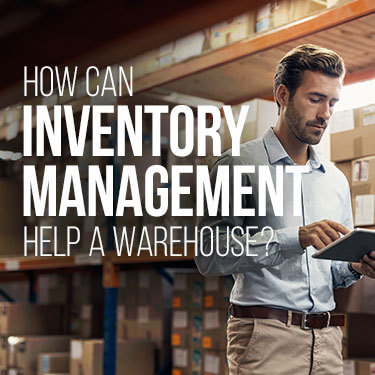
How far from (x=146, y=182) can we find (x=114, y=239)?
1.28 feet

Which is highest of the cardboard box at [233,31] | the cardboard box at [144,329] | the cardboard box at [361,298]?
the cardboard box at [233,31]

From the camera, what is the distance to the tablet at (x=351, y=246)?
4.04 feet

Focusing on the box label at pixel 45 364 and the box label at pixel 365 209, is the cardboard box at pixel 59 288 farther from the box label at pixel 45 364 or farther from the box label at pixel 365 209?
the box label at pixel 365 209

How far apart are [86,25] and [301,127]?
1325 millimetres

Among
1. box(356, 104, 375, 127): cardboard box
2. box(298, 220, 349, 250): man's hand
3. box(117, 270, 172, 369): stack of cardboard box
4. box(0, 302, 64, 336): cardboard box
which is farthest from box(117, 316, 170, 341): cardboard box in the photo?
box(298, 220, 349, 250): man's hand

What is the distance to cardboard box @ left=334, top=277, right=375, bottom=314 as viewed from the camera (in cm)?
214

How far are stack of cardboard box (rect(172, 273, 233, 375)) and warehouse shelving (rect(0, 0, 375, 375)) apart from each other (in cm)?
25

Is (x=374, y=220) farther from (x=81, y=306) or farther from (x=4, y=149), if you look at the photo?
(x=4, y=149)

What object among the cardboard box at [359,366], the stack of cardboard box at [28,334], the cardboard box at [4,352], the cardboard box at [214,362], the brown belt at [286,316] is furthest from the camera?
the cardboard box at [4,352]

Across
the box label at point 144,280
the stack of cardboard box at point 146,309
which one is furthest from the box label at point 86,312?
the box label at point 144,280

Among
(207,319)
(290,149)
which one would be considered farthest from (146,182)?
(290,149)

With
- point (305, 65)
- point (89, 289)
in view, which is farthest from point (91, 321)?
point (305, 65)

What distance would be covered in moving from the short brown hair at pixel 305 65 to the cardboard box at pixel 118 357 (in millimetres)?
2076

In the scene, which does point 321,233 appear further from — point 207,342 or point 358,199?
point 207,342
